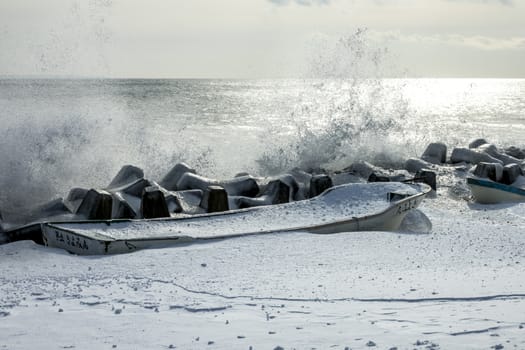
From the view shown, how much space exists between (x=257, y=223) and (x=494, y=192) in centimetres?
536

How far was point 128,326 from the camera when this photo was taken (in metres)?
4.23

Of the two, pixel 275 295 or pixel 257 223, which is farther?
pixel 257 223

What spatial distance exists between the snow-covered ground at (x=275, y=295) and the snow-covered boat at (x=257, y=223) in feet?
0.78

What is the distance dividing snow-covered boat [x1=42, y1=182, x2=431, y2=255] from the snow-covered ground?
0.24m

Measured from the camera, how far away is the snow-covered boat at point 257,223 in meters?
6.95

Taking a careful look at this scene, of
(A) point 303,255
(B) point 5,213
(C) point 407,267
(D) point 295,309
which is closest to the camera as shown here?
Answer: (D) point 295,309

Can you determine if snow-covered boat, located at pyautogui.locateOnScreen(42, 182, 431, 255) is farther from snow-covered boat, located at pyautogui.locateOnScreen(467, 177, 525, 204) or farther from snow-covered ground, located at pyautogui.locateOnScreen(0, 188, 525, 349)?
snow-covered boat, located at pyautogui.locateOnScreen(467, 177, 525, 204)

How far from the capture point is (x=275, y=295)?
4941mm

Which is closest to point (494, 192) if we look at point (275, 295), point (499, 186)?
point (499, 186)

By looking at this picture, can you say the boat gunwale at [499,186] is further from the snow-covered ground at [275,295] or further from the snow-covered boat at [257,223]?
the snow-covered ground at [275,295]

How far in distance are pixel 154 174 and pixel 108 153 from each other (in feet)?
4.60

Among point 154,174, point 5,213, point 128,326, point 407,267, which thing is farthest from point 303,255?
point 154,174

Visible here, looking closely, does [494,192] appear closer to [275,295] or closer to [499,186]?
[499,186]

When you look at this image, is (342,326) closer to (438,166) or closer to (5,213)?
(5,213)
